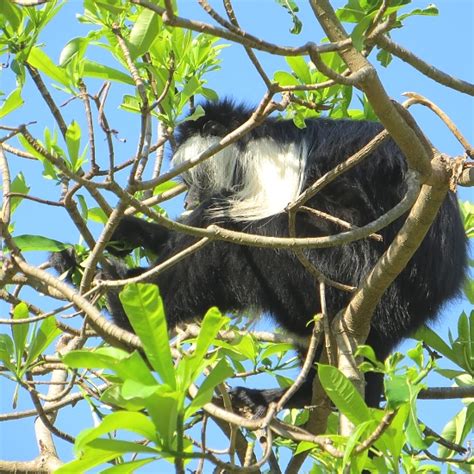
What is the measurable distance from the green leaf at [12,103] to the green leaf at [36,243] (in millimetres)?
425

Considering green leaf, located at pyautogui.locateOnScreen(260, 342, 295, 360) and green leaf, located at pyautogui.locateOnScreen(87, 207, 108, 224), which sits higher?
green leaf, located at pyautogui.locateOnScreen(87, 207, 108, 224)

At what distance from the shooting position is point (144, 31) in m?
1.92

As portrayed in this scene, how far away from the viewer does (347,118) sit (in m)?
3.18


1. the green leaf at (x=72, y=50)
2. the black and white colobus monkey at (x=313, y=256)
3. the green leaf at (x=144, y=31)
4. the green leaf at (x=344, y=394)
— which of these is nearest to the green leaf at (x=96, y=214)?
the black and white colobus monkey at (x=313, y=256)

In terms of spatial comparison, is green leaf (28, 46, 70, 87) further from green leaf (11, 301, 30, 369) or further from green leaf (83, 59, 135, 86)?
green leaf (11, 301, 30, 369)

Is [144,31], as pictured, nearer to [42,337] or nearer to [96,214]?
[42,337]

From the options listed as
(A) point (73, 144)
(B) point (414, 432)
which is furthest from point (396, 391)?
(A) point (73, 144)

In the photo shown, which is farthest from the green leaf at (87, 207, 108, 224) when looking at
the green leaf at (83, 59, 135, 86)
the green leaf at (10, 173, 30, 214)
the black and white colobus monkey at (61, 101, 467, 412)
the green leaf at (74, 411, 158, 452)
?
the green leaf at (74, 411, 158, 452)

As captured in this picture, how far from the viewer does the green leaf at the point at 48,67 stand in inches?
89.1

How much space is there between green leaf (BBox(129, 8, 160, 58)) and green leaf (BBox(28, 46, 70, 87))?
0.40 metres

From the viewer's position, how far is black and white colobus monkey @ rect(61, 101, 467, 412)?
2928 millimetres

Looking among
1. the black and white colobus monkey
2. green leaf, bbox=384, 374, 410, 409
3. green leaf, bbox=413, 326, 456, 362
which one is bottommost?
green leaf, bbox=384, 374, 410, 409

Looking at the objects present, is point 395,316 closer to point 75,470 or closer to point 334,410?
point 334,410

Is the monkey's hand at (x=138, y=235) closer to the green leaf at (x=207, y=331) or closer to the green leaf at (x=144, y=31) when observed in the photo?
the green leaf at (x=144, y=31)
